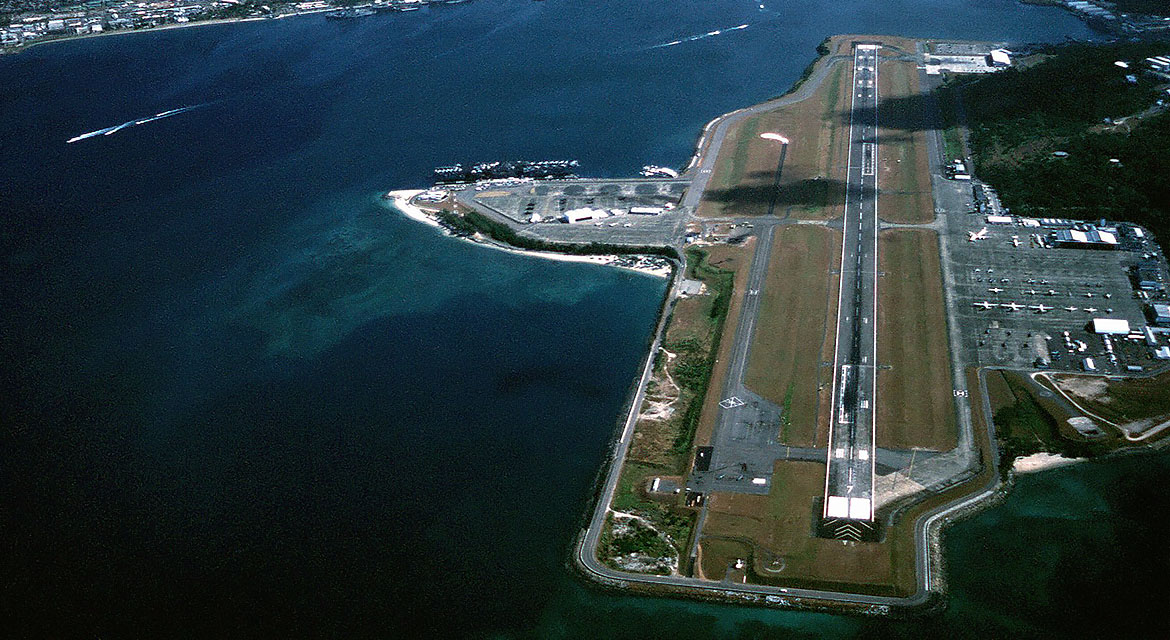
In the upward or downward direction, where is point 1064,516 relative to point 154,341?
downward

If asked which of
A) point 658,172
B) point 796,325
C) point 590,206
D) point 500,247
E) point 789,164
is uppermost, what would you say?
point 789,164

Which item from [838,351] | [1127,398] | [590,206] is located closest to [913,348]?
[838,351]

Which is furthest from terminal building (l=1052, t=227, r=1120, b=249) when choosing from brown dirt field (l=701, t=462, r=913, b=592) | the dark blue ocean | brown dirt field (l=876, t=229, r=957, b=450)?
brown dirt field (l=701, t=462, r=913, b=592)

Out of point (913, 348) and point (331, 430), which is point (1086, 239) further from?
point (331, 430)

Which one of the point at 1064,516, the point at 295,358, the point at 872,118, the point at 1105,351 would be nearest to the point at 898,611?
the point at 1064,516

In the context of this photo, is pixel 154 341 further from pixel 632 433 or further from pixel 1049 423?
pixel 1049 423

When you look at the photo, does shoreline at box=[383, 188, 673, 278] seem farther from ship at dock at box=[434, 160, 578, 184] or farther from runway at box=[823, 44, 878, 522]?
runway at box=[823, 44, 878, 522]
